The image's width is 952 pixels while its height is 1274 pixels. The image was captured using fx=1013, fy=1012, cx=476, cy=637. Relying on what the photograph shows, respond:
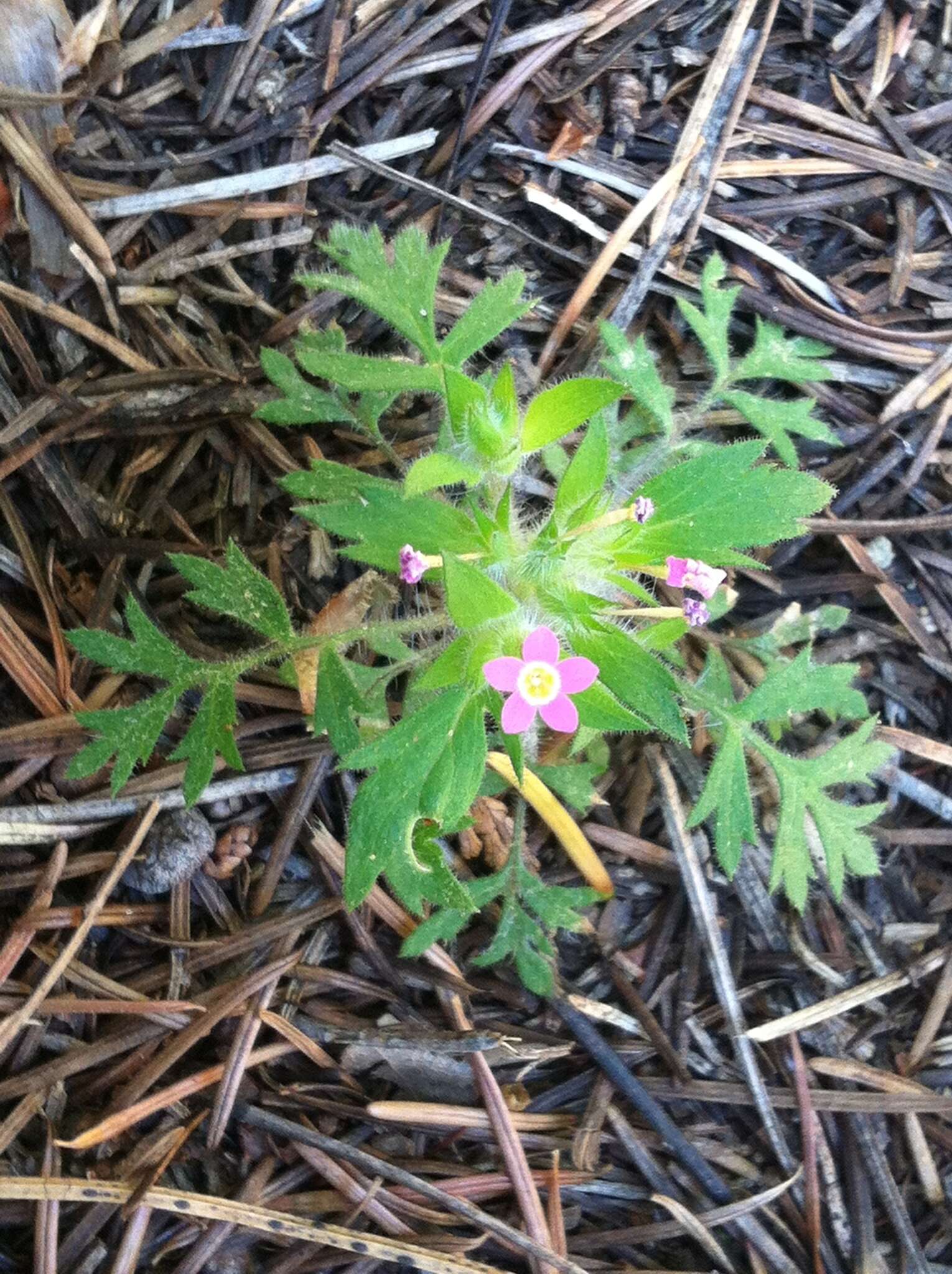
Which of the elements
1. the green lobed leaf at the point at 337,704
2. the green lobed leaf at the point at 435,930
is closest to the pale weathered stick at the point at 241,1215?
the green lobed leaf at the point at 435,930

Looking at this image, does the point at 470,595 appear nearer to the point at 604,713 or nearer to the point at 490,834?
the point at 604,713

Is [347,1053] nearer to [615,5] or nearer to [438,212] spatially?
[438,212]

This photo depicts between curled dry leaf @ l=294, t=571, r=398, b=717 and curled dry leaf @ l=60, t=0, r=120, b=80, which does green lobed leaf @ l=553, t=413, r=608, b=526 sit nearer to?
curled dry leaf @ l=294, t=571, r=398, b=717

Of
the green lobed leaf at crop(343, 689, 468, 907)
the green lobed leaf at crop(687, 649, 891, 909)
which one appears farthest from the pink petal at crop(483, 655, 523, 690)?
the green lobed leaf at crop(687, 649, 891, 909)

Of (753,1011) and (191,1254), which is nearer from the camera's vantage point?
(191,1254)

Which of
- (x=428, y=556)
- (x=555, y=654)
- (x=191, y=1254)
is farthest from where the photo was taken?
(x=191, y=1254)

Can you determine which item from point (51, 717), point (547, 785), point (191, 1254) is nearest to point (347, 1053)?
point (191, 1254)
